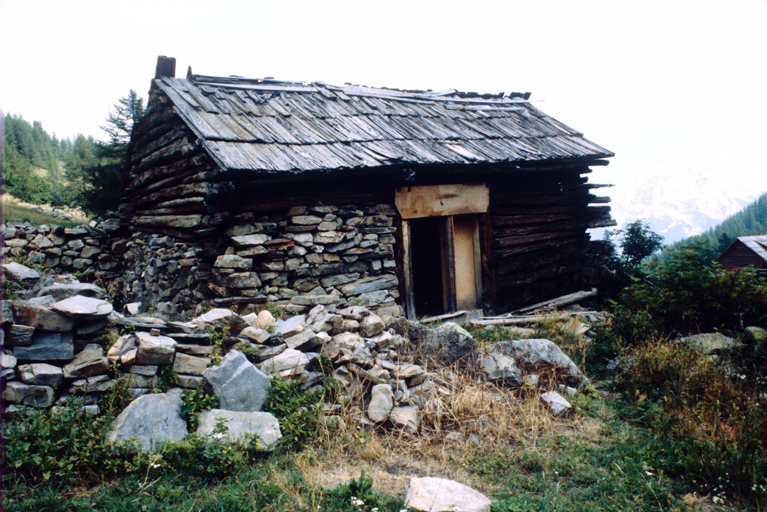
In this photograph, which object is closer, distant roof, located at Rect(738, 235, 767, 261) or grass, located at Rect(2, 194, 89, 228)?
distant roof, located at Rect(738, 235, 767, 261)

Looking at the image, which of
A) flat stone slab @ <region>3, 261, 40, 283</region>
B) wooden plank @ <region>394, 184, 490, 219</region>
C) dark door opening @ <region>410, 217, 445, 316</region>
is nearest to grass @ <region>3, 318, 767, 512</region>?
flat stone slab @ <region>3, 261, 40, 283</region>

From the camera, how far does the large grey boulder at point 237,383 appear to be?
3.38m

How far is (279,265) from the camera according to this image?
5930 millimetres

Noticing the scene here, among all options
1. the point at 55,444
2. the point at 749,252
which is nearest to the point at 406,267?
the point at 55,444

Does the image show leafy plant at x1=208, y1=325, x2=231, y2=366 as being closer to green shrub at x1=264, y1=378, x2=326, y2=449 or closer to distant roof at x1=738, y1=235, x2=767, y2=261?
green shrub at x1=264, y1=378, x2=326, y2=449

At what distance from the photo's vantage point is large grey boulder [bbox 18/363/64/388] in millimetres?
2931

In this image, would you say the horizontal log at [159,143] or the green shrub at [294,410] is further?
the horizontal log at [159,143]

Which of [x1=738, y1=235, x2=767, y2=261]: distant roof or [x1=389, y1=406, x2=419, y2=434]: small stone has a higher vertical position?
[x1=738, y1=235, x2=767, y2=261]: distant roof

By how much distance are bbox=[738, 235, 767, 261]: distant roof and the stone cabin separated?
22.3 feet

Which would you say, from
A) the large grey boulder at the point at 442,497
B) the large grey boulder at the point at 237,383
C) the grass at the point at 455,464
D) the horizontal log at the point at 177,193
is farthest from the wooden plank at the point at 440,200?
the large grey boulder at the point at 442,497

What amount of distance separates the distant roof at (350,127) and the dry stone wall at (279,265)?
0.79m

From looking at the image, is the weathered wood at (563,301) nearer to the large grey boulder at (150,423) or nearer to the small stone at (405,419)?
the small stone at (405,419)

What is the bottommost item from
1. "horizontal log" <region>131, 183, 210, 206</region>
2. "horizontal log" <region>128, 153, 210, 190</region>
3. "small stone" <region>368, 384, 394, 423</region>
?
"small stone" <region>368, 384, 394, 423</region>

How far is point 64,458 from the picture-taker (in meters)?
2.69
